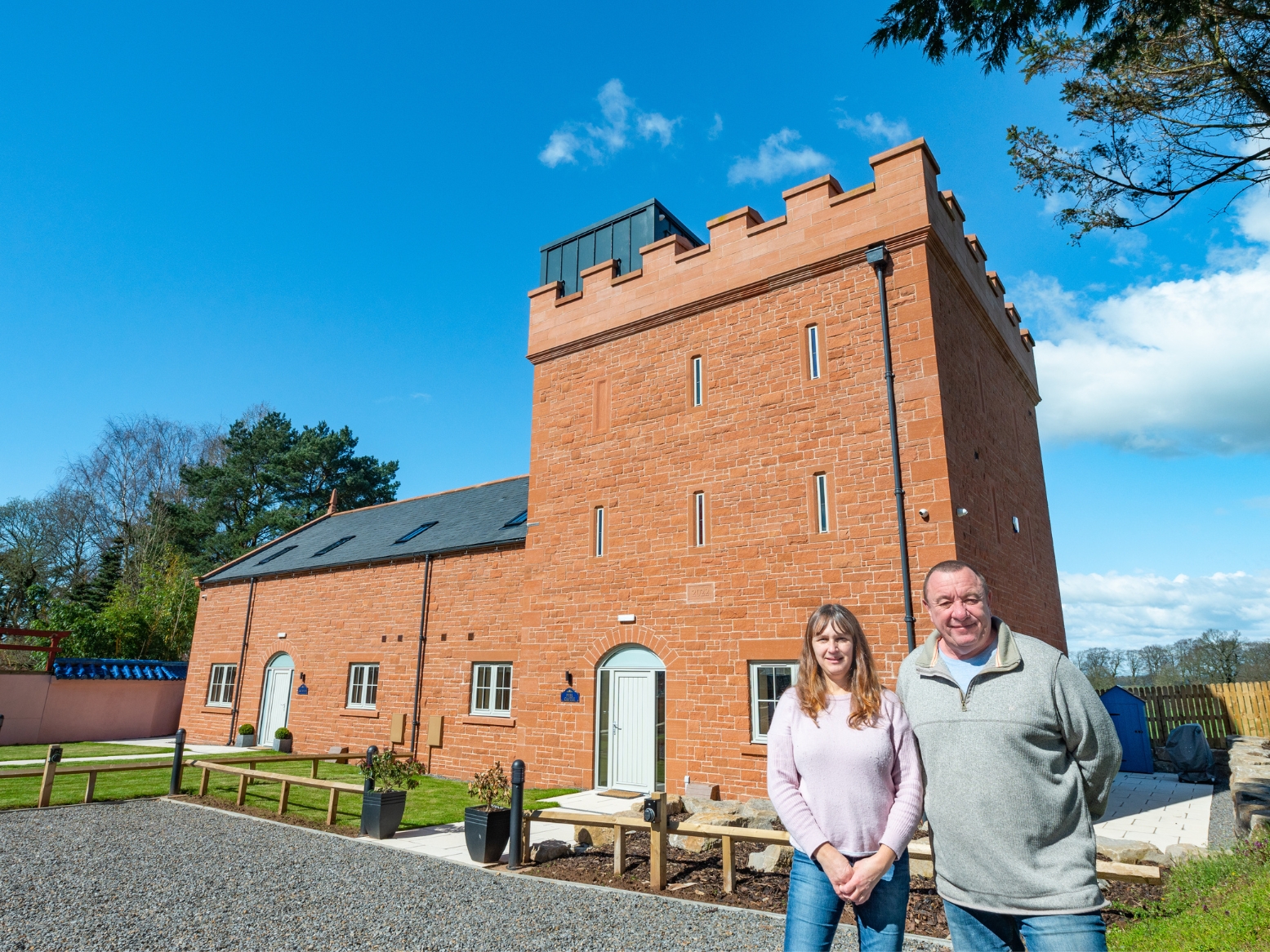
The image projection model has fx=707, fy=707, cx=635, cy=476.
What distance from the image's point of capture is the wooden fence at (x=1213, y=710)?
Answer: 15055mm

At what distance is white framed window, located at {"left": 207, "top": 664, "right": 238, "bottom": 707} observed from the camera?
826 inches

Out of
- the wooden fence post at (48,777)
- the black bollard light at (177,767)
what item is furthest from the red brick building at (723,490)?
the wooden fence post at (48,777)

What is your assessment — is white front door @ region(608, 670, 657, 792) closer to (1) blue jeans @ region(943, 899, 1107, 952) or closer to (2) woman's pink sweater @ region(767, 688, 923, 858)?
(2) woman's pink sweater @ region(767, 688, 923, 858)

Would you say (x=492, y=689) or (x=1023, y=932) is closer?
(x=1023, y=932)

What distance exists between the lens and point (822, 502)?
1077 centimetres

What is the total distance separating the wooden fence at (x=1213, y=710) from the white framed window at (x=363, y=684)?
55.7 ft

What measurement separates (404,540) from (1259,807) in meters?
16.9

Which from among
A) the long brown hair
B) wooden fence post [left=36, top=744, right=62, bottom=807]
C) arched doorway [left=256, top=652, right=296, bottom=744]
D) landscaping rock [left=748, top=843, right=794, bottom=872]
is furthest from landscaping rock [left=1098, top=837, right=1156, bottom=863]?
arched doorway [left=256, top=652, right=296, bottom=744]

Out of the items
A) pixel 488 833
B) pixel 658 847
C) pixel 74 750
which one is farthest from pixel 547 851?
pixel 74 750

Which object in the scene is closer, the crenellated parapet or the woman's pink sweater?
the woman's pink sweater

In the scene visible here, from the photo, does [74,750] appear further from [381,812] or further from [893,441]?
[893,441]

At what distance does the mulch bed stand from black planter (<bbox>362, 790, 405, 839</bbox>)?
26 centimetres

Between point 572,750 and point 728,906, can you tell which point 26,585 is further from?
point 728,906

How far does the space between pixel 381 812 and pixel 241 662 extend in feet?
47.6
